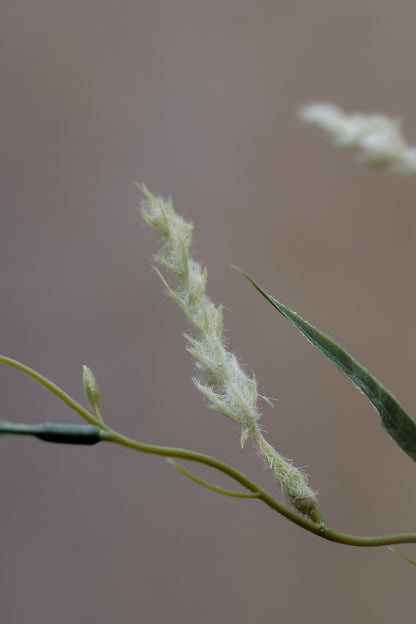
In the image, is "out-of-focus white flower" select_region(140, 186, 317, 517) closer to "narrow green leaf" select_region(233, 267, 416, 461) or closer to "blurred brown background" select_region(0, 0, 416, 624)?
"narrow green leaf" select_region(233, 267, 416, 461)

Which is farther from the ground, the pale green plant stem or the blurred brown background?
the blurred brown background

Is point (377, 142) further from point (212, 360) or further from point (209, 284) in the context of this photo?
point (209, 284)

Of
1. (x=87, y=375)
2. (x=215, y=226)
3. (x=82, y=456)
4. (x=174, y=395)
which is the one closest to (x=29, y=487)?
(x=82, y=456)

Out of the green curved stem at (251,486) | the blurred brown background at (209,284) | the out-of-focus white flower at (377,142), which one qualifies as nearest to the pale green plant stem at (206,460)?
the green curved stem at (251,486)

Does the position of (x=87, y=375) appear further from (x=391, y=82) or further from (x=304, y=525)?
(x=391, y=82)

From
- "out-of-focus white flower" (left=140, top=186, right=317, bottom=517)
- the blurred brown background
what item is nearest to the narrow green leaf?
"out-of-focus white flower" (left=140, top=186, right=317, bottom=517)

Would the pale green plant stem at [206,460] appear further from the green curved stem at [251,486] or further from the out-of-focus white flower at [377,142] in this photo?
the out-of-focus white flower at [377,142]
